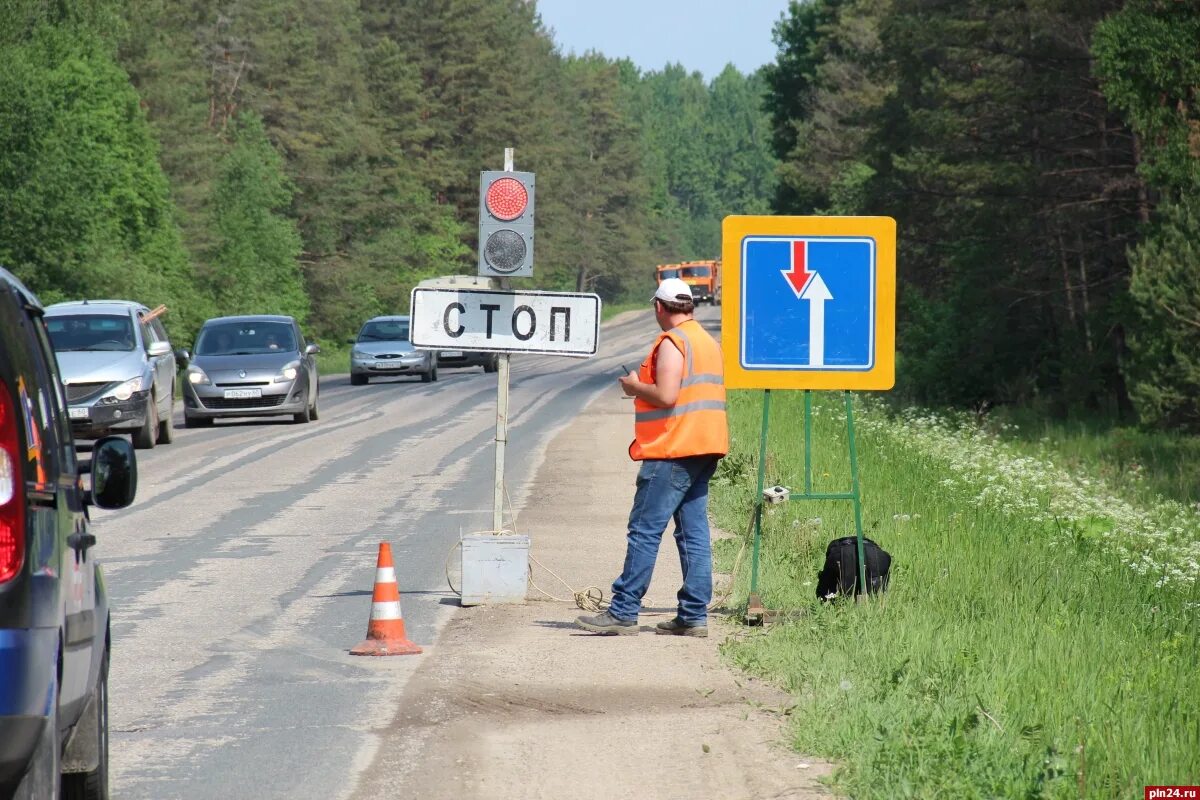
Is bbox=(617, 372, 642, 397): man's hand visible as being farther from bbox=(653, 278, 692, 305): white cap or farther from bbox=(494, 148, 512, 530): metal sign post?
bbox=(494, 148, 512, 530): metal sign post

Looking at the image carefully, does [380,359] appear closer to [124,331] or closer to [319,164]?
[124,331]

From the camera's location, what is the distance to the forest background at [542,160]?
103ft

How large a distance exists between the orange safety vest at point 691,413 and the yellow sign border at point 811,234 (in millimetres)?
454

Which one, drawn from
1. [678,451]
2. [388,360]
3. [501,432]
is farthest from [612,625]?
[388,360]

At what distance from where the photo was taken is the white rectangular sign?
11.1 meters

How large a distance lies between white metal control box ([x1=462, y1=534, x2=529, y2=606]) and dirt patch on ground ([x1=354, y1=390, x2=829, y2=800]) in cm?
16

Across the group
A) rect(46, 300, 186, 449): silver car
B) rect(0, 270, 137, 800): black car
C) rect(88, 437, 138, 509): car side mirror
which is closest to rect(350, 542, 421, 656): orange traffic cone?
rect(88, 437, 138, 509): car side mirror

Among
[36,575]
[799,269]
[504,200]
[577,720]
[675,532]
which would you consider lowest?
[577,720]

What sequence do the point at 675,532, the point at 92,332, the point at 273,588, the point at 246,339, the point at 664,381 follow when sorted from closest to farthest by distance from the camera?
1. the point at 664,381
2. the point at 675,532
3. the point at 273,588
4. the point at 92,332
5. the point at 246,339

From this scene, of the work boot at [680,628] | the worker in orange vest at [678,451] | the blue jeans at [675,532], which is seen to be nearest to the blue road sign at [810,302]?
the worker in orange vest at [678,451]

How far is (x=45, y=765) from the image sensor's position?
4.57 m

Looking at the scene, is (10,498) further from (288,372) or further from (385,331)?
(385,331)

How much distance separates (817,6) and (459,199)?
94.6 ft

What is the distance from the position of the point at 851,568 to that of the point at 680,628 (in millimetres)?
1014
